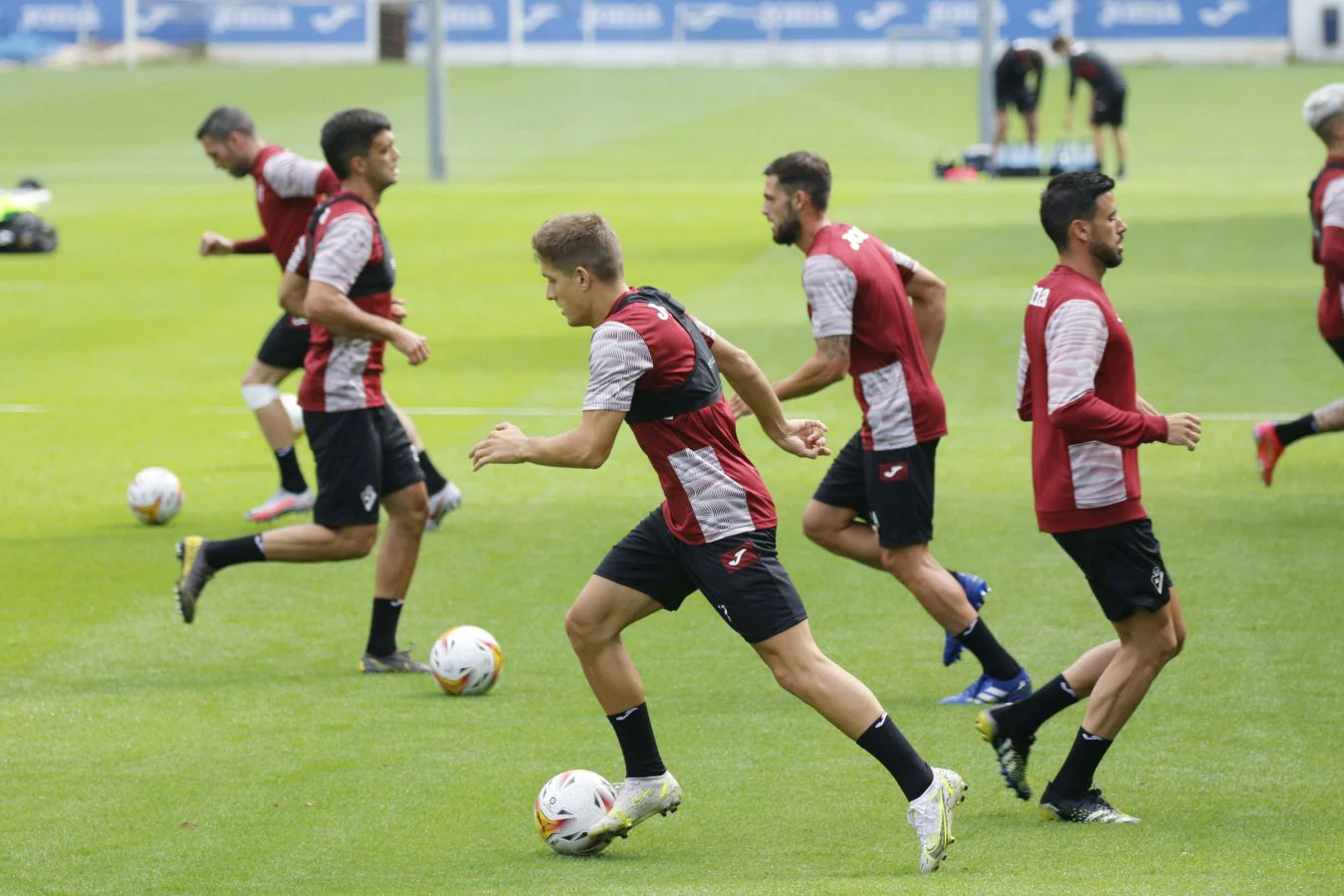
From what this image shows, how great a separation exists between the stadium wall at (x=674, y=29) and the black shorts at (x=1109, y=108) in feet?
69.8

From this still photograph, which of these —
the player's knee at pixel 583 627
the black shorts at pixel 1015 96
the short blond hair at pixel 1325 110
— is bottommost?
the player's knee at pixel 583 627

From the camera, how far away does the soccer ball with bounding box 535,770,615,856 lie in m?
6.64

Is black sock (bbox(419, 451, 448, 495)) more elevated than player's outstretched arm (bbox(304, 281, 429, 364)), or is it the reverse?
player's outstretched arm (bbox(304, 281, 429, 364))

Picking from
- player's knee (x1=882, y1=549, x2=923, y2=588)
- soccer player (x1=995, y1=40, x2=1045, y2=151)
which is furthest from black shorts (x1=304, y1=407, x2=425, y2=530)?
soccer player (x1=995, y1=40, x2=1045, y2=151)

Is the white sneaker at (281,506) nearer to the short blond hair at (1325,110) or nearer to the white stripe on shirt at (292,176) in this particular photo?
the white stripe on shirt at (292,176)

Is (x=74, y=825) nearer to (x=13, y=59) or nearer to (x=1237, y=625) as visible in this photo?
(x=1237, y=625)

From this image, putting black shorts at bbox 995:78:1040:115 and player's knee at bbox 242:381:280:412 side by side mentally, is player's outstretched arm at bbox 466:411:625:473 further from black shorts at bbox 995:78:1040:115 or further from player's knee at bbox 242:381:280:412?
black shorts at bbox 995:78:1040:115

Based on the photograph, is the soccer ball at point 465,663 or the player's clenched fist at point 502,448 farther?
the soccer ball at point 465,663

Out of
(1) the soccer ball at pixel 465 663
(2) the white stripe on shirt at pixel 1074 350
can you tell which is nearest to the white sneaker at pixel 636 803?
(2) the white stripe on shirt at pixel 1074 350

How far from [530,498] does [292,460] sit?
1617mm

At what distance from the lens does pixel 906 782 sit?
247 inches

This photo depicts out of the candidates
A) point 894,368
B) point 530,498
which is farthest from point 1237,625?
point 530,498

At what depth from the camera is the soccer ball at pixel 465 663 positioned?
8656mm

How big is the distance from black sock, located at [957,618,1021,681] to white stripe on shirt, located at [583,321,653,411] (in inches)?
111
